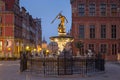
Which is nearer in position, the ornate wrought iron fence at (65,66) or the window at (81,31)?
the ornate wrought iron fence at (65,66)

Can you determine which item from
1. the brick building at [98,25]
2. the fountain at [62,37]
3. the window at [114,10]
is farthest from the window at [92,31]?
the fountain at [62,37]

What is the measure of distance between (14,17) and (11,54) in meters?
9.20

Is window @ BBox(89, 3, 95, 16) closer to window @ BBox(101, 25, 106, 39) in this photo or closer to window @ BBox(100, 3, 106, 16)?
window @ BBox(100, 3, 106, 16)

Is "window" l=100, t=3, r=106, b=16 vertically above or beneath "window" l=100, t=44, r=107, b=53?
above

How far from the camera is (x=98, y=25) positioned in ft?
209

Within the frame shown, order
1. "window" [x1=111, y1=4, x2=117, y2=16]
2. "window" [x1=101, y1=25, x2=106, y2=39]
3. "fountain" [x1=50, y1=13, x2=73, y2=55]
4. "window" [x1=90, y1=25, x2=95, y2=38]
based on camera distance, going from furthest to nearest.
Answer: "window" [x1=111, y1=4, x2=117, y2=16] < "window" [x1=101, y1=25, x2=106, y2=39] < "window" [x1=90, y1=25, x2=95, y2=38] < "fountain" [x1=50, y1=13, x2=73, y2=55]

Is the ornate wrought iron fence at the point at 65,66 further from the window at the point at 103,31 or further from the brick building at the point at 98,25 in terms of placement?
the window at the point at 103,31

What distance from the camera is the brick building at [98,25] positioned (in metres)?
62.8

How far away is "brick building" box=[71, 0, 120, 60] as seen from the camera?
62.8 metres

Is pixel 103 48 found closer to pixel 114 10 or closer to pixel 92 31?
pixel 92 31

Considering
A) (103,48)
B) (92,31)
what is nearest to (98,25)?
(92,31)

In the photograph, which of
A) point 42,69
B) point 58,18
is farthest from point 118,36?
point 42,69

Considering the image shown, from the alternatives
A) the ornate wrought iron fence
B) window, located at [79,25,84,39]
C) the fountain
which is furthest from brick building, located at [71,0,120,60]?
the ornate wrought iron fence

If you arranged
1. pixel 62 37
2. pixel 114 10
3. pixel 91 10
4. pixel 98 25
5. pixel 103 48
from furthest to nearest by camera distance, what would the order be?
pixel 114 10 → pixel 98 25 → pixel 91 10 → pixel 103 48 → pixel 62 37
